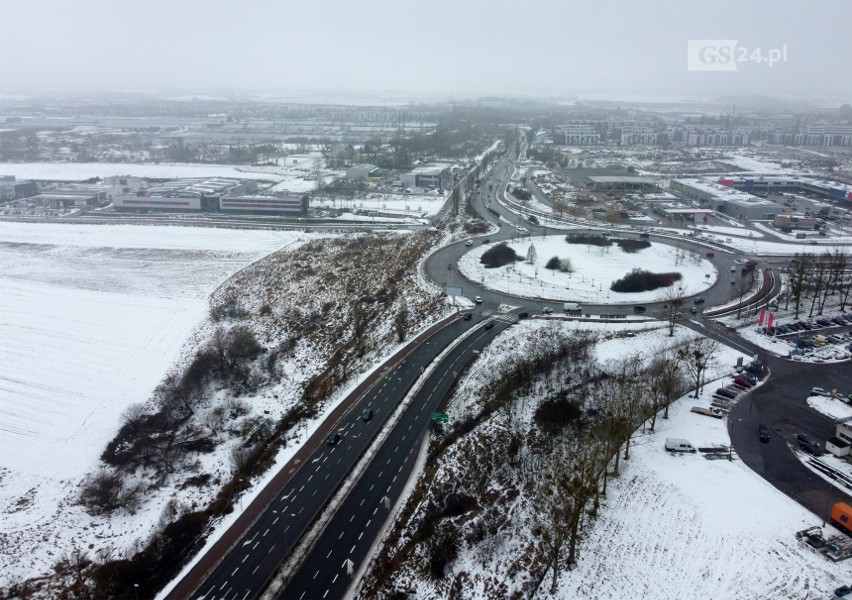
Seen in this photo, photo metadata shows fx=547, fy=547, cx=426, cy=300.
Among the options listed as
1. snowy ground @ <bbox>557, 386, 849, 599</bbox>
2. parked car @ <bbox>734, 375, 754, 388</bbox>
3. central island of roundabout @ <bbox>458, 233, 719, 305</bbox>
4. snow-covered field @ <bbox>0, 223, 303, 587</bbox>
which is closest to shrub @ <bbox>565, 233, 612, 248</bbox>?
central island of roundabout @ <bbox>458, 233, 719, 305</bbox>

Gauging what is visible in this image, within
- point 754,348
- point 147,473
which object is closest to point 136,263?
point 147,473

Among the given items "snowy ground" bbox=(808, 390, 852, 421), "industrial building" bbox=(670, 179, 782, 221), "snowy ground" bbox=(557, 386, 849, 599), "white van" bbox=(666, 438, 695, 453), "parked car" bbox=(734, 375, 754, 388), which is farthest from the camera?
"industrial building" bbox=(670, 179, 782, 221)

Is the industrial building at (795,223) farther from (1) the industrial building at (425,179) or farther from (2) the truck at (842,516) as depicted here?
(2) the truck at (842,516)

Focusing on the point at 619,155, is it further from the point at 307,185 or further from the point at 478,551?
the point at 478,551

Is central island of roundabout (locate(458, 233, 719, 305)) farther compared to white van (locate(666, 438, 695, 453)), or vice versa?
central island of roundabout (locate(458, 233, 719, 305))

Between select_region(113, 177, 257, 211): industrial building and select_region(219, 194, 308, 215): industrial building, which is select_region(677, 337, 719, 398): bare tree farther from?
select_region(113, 177, 257, 211): industrial building

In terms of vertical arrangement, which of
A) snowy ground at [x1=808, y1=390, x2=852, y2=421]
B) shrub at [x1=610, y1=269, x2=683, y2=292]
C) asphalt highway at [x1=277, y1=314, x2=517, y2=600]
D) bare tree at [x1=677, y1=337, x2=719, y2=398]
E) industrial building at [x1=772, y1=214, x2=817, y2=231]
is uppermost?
industrial building at [x1=772, y1=214, x2=817, y2=231]

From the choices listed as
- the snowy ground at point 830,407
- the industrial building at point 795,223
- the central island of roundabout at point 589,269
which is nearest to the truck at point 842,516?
the snowy ground at point 830,407

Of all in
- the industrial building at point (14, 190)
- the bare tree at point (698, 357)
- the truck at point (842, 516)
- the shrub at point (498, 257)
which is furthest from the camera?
the industrial building at point (14, 190)

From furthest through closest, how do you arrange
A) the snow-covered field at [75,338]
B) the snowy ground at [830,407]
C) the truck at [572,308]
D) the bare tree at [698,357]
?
the truck at [572,308], the bare tree at [698,357], the snowy ground at [830,407], the snow-covered field at [75,338]
